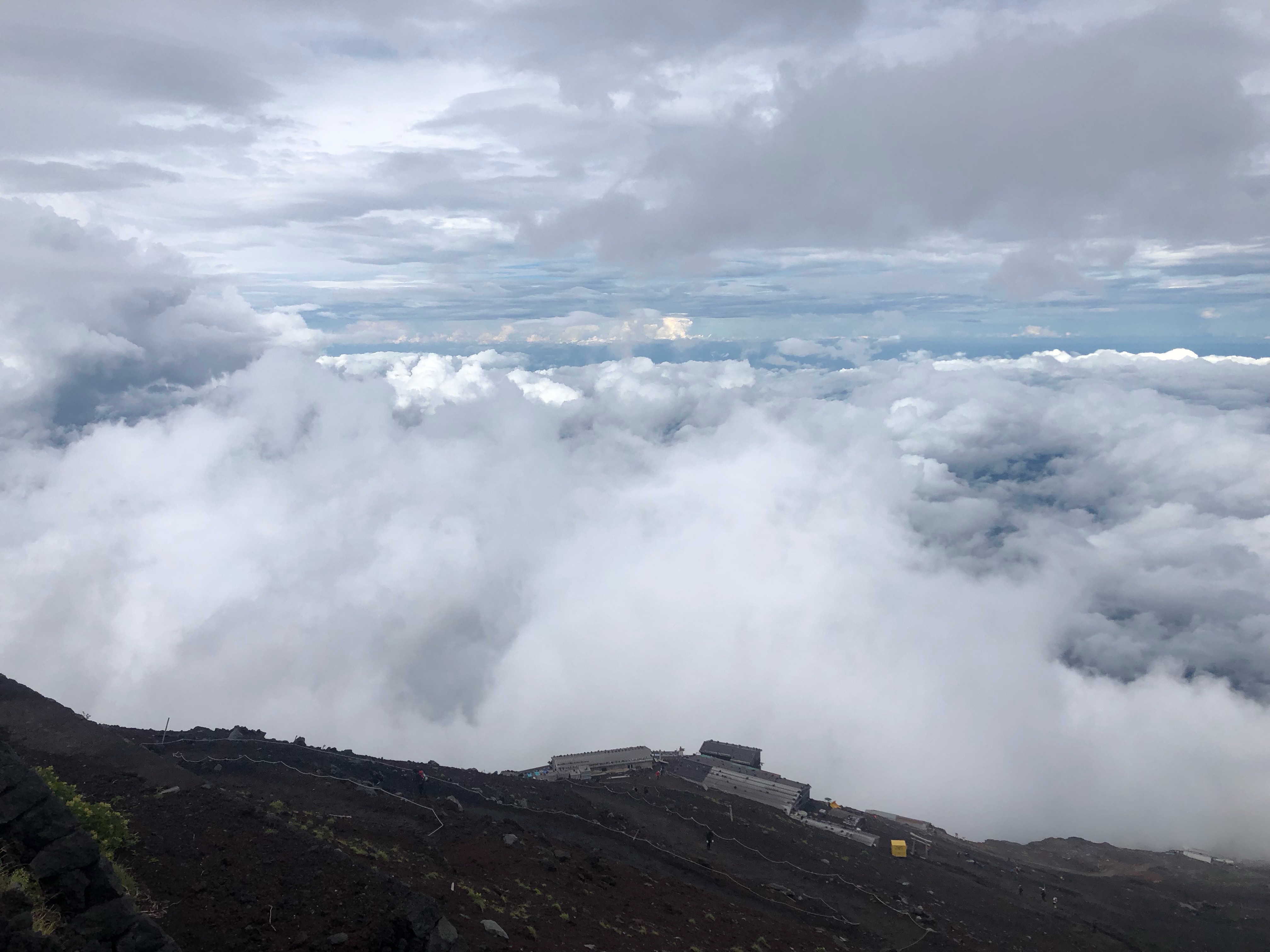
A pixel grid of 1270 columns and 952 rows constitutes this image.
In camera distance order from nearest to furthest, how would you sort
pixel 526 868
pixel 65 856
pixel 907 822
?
1. pixel 65 856
2. pixel 526 868
3. pixel 907 822

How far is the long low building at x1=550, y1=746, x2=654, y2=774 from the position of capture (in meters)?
59.6

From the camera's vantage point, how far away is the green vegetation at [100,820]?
19203 mm

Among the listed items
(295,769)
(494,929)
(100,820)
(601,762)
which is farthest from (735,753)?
(100,820)

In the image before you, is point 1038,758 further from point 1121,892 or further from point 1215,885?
point 1121,892

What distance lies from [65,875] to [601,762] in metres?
50.2

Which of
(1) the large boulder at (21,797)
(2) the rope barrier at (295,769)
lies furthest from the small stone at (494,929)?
(2) the rope barrier at (295,769)

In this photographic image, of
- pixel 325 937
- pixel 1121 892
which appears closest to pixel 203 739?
pixel 325 937

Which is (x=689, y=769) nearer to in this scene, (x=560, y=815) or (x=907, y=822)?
(x=907, y=822)

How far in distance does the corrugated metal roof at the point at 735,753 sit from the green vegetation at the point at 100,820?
51256 mm

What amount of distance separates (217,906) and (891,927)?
1229 inches

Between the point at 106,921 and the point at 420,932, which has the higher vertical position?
the point at 106,921

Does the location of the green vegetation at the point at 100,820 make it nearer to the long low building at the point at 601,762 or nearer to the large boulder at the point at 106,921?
the large boulder at the point at 106,921

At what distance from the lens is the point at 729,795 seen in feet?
182

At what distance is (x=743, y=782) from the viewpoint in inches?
2320
